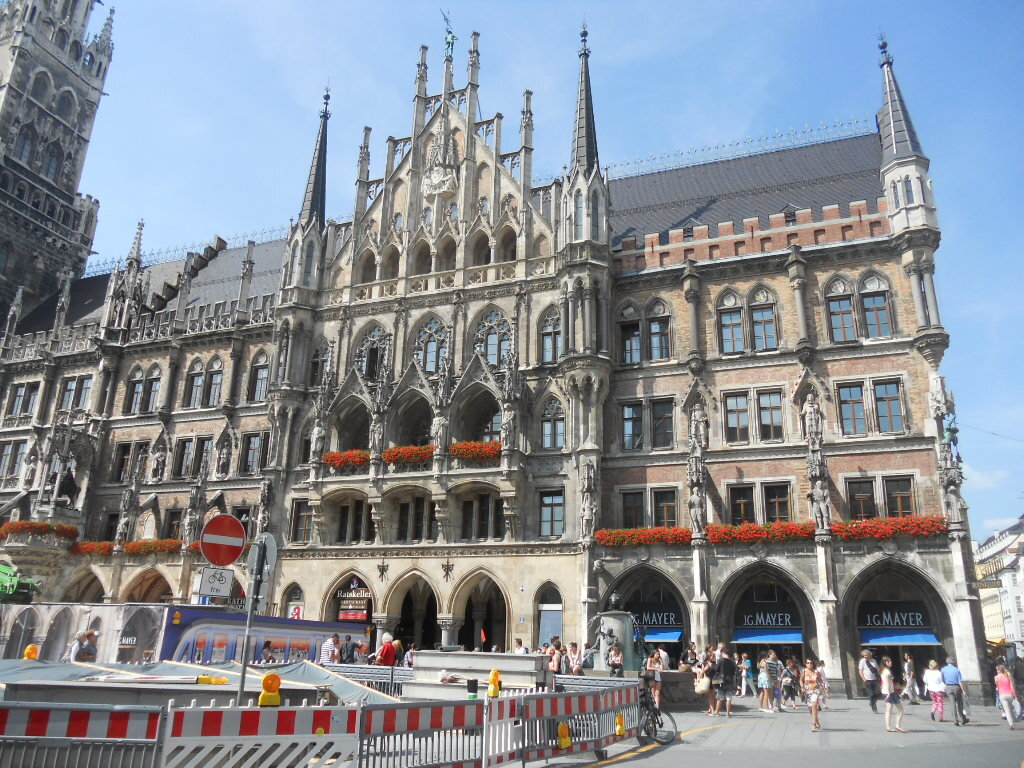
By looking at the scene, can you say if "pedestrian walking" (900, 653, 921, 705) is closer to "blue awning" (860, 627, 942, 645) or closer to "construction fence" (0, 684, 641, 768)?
"blue awning" (860, 627, 942, 645)

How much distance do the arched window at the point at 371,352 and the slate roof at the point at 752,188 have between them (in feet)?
37.2

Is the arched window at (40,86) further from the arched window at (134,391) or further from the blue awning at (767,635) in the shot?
the blue awning at (767,635)

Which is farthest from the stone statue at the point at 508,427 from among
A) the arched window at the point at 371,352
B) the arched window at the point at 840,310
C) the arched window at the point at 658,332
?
the arched window at the point at 840,310

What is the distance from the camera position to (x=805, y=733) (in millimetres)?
16328

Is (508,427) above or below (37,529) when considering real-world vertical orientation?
above

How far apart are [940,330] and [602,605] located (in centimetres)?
1528

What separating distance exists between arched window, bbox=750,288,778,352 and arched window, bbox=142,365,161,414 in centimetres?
2972

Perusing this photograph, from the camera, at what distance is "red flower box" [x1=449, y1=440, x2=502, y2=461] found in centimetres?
3128

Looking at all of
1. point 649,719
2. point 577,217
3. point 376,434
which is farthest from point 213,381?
point 649,719

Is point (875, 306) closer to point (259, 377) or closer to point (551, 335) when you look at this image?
point (551, 335)

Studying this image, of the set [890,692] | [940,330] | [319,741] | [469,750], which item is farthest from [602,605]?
[319,741]

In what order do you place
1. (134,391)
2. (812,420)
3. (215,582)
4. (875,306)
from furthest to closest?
(134,391), (875,306), (812,420), (215,582)

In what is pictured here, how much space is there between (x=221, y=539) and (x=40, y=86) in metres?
58.6

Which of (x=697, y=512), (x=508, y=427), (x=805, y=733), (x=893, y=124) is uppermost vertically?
(x=893, y=124)
